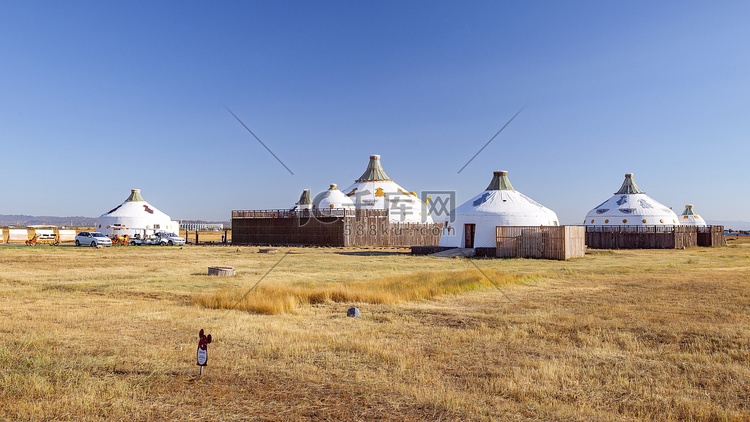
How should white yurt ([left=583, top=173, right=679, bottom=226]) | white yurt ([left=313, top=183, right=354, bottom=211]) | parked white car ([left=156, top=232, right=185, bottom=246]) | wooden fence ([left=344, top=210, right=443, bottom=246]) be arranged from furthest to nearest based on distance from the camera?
1. white yurt ([left=583, top=173, right=679, bottom=226])
2. white yurt ([left=313, top=183, right=354, bottom=211])
3. parked white car ([left=156, top=232, right=185, bottom=246])
4. wooden fence ([left=344, top=210, right=443, bottom=246])

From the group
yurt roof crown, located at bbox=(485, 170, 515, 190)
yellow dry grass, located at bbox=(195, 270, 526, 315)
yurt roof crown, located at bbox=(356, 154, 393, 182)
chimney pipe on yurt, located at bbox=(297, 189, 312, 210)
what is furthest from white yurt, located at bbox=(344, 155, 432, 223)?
yellow dry grass, located at bbox=(195, 270, 526, 315)

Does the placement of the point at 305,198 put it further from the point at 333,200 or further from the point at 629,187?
the point at 629,187

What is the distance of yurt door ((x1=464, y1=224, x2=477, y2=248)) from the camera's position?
1358 inches

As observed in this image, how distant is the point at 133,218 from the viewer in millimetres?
56156

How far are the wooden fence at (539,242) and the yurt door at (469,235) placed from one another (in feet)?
11.5

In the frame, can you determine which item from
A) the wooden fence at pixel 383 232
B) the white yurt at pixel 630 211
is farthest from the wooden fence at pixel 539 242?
the white yurt at pixel 630 211

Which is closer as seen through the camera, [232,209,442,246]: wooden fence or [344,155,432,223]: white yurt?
[232,209,442,246]: wooden fence

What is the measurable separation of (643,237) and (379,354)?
46589 millimetres

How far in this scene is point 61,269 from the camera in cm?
2139

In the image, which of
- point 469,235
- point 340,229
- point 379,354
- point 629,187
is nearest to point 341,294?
point 379,354

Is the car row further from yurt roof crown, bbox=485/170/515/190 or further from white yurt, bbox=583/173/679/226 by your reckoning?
white yurt, bbox=583/173/679/226

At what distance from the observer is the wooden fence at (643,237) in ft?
153

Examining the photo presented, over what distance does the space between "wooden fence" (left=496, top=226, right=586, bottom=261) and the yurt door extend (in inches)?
138

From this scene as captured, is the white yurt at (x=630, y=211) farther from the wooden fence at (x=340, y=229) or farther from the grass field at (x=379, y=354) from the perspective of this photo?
the grass field at (x=379, y=354)
